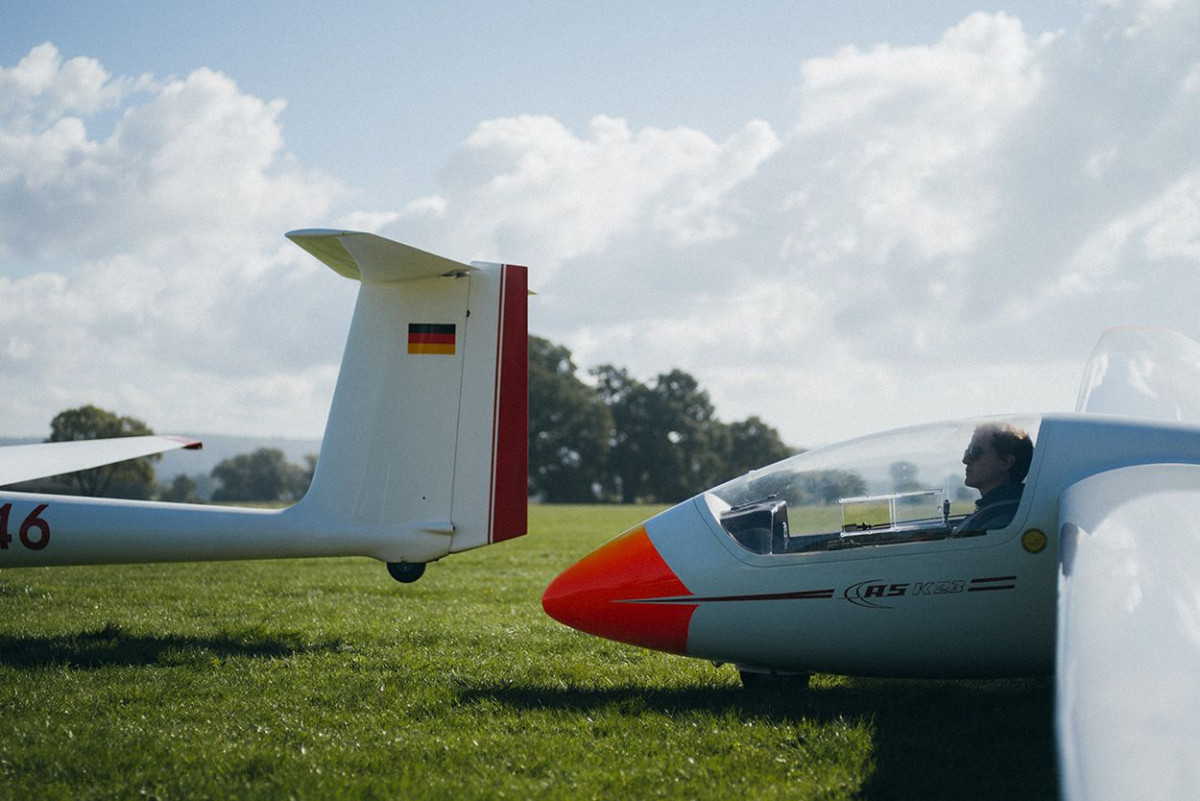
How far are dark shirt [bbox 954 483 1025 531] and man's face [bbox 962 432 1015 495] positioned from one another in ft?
0.14

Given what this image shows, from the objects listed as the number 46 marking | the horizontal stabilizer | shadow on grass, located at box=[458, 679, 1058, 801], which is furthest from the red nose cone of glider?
the number 46 marking

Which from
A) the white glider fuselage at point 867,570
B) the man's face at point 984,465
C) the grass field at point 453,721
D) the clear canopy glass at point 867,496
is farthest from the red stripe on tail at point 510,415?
the man's face at point 984,465

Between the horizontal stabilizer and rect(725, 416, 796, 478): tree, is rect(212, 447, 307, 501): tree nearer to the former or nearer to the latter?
rect(725, 416, 796, 478): tree

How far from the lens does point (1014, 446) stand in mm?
4941

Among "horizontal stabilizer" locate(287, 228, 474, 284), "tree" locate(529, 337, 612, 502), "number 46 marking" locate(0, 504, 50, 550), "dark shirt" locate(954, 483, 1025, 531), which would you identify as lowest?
"number 46 marking" locate(0, 504, 50, 550)

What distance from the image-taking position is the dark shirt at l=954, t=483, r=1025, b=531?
482cm

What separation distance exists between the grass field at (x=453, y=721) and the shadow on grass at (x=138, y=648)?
0.09 ft

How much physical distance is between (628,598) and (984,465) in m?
2.04

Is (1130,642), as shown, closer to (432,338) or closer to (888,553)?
(888,553)

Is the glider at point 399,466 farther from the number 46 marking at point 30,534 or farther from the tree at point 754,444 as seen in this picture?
the tree at point 754,444

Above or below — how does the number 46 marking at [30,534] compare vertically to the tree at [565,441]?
below

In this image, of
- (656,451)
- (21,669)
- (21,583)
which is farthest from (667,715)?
(656,451)

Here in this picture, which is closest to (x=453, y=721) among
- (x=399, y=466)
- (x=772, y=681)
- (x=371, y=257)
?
(x=772, y=681)

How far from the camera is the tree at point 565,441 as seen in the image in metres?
82.1
